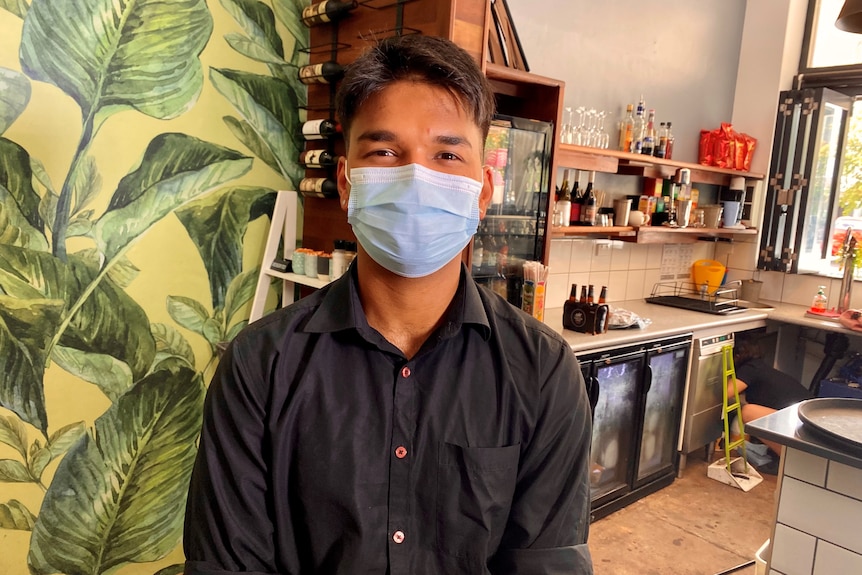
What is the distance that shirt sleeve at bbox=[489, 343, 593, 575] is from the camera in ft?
3.82

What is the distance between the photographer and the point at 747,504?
3.44 metres

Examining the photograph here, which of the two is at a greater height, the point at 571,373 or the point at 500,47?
the point at 500,47

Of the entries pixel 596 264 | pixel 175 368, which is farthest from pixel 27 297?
pixel 596 264

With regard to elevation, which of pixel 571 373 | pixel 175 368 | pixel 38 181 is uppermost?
pixel 38 181

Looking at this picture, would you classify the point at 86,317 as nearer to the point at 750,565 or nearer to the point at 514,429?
the point at 514,429

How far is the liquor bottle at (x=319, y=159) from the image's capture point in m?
2.48

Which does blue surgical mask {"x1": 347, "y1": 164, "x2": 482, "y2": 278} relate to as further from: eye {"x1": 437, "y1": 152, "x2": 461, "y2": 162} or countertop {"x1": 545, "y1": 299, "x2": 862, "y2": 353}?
countertop {"x1": 545, "y1": 299, "x2": 862, "y2": 353}

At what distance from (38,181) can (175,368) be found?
85 cm

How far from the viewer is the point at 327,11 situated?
7.98 ft

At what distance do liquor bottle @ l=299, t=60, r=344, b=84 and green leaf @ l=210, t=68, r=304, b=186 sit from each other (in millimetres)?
128

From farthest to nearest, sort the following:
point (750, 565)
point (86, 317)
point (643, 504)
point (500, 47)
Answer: point (643, 504) < point (750, 565) < point (500, 47) < point (86, 317)

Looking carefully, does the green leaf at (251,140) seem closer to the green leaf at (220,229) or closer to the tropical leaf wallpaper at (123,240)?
the tropical leaf wallpaper at (123,240)

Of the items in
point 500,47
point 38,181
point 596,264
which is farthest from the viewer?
point 596,264

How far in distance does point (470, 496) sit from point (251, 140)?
1.92 metres
